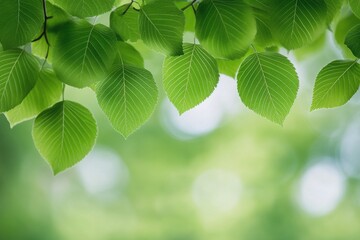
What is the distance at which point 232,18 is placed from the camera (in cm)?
44

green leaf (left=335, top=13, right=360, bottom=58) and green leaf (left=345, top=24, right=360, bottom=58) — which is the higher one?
green leaf (left=345, top=24, right=360, bottom=58)

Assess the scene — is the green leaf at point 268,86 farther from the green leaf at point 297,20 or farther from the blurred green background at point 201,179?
the blurred green background at point 201,179

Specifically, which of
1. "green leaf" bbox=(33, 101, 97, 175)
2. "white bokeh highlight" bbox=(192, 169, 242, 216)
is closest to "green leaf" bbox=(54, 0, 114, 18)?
"green leaf" bbox=(33, 101, 97, 175)

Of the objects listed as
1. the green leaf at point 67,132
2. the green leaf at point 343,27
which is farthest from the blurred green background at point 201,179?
the green leaf at point 67,132

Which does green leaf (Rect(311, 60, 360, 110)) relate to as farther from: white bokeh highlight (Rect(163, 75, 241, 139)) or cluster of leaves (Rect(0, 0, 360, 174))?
white bokeh highlight (Rect(163, 75, 241, 139))

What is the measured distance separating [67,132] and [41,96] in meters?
0.05

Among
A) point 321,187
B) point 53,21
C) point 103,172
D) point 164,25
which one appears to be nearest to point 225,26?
point 164,25

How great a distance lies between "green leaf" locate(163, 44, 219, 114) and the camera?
46 centimetres

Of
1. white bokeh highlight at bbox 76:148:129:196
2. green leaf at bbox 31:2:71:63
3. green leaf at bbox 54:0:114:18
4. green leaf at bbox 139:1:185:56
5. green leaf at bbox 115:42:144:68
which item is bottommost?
white bokeh highlight at bbox 76:148:129:196

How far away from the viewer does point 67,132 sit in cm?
49

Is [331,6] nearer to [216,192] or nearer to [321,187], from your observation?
[216,192]

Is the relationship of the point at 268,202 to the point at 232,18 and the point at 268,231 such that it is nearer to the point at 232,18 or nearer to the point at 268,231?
the point at 268,231

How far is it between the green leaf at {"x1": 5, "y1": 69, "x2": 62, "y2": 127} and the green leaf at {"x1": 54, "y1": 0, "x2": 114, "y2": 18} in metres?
0.09

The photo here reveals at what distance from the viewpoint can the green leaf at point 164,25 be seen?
0.44m
